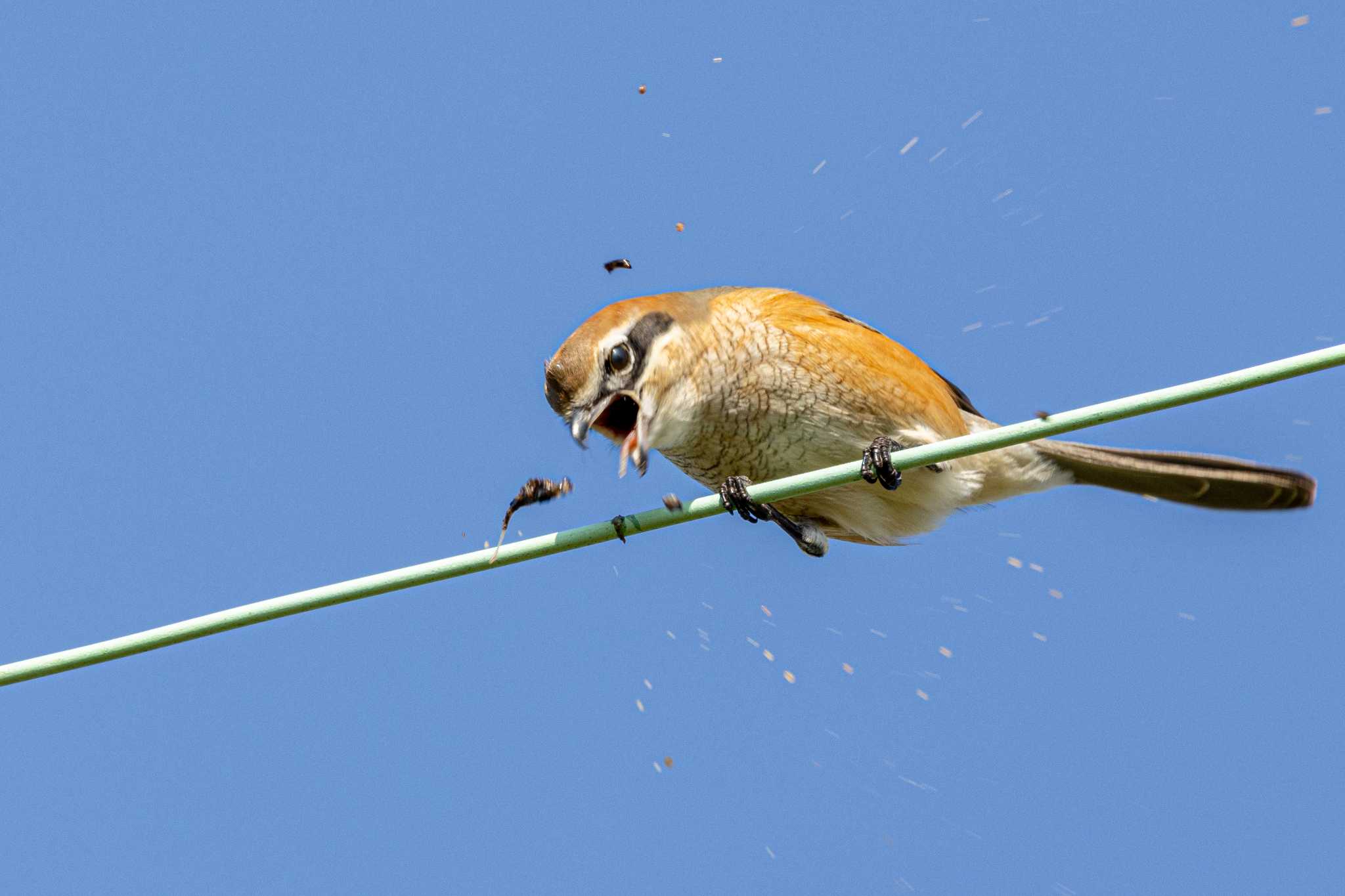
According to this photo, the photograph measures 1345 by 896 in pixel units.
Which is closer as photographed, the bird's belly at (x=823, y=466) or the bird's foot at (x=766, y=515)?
the bird's foot at (x=766, y=515)

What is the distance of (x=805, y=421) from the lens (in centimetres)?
603

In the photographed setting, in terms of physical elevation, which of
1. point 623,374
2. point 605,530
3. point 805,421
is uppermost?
point 623,374

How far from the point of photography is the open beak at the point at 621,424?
531cm

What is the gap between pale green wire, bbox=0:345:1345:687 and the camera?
3.93 meters

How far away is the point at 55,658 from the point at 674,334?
2529mm

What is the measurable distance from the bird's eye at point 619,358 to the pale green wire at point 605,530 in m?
0.73

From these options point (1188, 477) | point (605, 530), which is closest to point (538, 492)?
point (605, 530)

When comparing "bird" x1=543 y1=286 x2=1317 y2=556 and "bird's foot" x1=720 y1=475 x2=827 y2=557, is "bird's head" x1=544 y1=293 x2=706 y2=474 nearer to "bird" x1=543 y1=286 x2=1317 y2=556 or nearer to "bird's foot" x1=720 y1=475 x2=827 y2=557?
"bird" x1=543 y1=286 x2=1317 y2=556

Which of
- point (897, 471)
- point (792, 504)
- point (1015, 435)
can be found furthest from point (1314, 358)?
point (792, 504)

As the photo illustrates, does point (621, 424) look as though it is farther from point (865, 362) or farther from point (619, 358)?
point (865, 362)

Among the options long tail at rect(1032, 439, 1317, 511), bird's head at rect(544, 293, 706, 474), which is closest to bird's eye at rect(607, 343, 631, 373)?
bird's head at rect(544, 293, 706, 474)

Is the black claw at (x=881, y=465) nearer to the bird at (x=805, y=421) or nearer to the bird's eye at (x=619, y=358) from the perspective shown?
the bird at (x=805, y=421)

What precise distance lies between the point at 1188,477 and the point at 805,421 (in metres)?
1.75

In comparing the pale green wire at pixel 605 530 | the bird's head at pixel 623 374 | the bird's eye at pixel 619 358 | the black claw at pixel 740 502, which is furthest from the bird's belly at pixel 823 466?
the pale green wire at pixel 605 530
